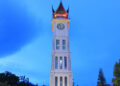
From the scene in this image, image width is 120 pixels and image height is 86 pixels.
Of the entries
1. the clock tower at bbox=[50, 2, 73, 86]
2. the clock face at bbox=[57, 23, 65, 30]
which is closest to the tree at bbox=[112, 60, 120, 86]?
the clock tower at bbox=[50, 2, 73, 86]

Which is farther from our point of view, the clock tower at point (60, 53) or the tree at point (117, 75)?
the clock tower at point (60, 53)

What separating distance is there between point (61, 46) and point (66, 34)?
2447 millimetres

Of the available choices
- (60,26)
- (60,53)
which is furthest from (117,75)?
(60,26)

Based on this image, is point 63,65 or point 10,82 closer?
point 63,65

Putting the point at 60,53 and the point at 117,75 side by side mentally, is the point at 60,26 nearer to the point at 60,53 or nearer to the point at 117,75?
the point at 60,53

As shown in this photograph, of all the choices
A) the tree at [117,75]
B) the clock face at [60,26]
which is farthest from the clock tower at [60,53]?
the tree at [117,75]

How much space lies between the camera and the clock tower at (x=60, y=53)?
31.2 m

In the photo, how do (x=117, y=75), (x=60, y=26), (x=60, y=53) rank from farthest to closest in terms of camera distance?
1. (x=60, y=26)
2. (x=60, y=53)
3. (x=117, y=75)

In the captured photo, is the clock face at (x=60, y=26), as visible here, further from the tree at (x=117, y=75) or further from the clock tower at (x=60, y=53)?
the tree at (x=117, y=75)

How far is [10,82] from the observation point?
133 feet

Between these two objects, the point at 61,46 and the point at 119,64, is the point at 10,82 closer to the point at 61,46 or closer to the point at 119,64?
the point at 61,46

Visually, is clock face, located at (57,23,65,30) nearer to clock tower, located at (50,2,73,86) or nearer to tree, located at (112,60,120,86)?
clock tower, located at (50,2,73,86)

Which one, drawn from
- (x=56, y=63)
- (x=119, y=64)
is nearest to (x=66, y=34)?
(x=56, y=63)

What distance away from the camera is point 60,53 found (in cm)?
3288
